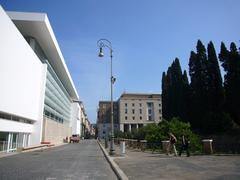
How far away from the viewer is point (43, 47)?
146 feet

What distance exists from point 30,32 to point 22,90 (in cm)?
1222

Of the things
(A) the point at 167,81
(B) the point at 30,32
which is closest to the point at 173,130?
(B) the point at 30,32

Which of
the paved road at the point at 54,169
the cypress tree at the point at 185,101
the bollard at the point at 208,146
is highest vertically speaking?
the cypress tree at the point at 185,101

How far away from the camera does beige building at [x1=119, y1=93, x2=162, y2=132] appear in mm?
117625

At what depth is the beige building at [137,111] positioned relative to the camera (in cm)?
11762

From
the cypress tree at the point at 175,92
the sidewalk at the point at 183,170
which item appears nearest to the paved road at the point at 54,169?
the sidewalk at the point at 183,170

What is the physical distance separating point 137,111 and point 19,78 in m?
93.9

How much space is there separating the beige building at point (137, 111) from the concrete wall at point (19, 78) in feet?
259

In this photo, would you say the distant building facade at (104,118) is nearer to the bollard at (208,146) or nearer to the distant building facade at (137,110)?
the distant building facade at (137,110)

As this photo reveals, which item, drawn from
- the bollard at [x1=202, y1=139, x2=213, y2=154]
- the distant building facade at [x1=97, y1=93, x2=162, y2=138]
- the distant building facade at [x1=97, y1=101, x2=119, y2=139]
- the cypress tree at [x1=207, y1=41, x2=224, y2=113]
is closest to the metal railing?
the bollard at [x1=202, y1=139, x2=213, y2=154]

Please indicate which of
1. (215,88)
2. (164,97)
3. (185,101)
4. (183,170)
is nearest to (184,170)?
(183,170)

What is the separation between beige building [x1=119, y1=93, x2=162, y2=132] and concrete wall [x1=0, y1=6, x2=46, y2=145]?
79.0 m

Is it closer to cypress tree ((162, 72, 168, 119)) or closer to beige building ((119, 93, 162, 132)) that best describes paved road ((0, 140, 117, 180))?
cypress tree ((162, 72, 168, 119))

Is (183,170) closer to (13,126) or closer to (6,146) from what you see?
(6,146)
